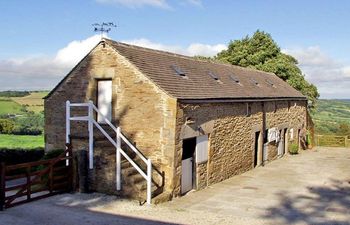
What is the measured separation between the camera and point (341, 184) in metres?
16.8

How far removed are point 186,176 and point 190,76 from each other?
4.61m

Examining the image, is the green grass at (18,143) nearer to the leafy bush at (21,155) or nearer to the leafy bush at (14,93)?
the leafy bush at (21,155)

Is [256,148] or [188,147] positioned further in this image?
[256,148]

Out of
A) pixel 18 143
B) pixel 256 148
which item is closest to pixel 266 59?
pixel 256 148

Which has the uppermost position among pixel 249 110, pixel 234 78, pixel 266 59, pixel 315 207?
pixel 266 59

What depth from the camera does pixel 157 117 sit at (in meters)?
13.6

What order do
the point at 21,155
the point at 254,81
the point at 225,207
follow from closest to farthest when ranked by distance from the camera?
1. the point at 225,207
2. the point at 21,155
3. the point at 254,81

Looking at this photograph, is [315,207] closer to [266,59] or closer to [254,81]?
[254,81]

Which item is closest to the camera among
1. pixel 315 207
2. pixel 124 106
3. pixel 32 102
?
pixel 315 207

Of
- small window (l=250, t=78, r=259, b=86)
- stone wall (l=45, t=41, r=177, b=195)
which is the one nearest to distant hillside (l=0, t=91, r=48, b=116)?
small window (l=250, t=78, r=259, b=86)

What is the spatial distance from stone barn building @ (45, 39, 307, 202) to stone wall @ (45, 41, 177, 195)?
0.12 feet

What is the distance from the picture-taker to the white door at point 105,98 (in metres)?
15.0

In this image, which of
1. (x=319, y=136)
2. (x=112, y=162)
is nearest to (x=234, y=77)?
(x=112, y=162)

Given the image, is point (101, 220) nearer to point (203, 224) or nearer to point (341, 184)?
point (203, 224)
